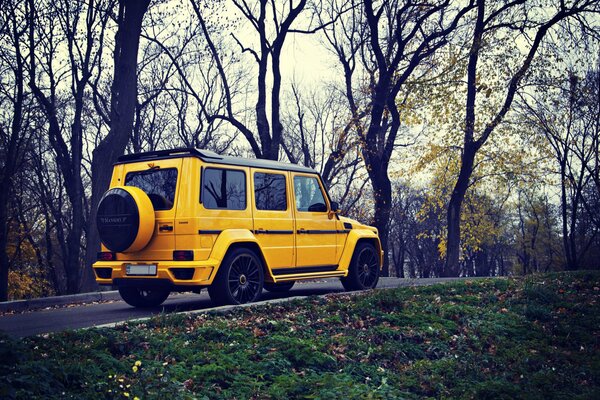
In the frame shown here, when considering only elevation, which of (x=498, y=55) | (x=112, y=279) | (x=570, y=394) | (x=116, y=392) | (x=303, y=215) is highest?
(x=498, y=55)

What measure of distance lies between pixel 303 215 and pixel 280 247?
2.86 ft

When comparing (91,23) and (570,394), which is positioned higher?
(91,23)

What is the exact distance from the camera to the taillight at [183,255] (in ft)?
28.5

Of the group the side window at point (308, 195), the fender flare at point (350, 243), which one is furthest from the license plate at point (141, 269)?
the fender flare at point (350, 243)

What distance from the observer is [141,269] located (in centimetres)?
907

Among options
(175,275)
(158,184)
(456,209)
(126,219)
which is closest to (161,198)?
(158,184)

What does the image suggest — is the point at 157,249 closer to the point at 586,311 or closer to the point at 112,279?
the point at 112,279

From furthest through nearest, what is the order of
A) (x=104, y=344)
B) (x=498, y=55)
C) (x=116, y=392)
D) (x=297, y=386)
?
(x=498, y=55), (x=104, y=344), (x=297, y=386), (x=116, y=392)

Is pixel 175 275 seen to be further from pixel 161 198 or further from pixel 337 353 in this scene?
pixel 337 353

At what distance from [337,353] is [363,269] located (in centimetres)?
517

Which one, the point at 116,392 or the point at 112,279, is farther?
the point at 112,279

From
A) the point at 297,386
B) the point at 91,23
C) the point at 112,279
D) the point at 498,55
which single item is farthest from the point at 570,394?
the point at 91,23

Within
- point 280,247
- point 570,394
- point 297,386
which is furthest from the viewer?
Answer: point 280,247

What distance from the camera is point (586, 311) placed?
31.3 ft
